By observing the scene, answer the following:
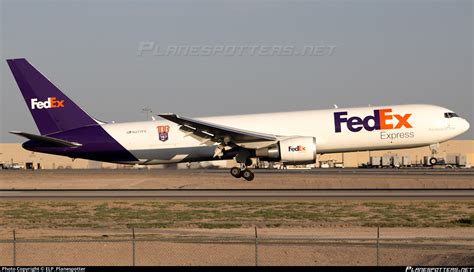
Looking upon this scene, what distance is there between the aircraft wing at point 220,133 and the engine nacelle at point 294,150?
0.89 m

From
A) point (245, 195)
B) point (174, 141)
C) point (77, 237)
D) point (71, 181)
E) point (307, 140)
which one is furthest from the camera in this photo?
point (71, 181)

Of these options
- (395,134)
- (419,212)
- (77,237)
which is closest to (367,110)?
(395,134)

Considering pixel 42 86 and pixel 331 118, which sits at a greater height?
pixel 42 86

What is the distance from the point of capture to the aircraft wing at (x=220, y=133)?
43.3 m

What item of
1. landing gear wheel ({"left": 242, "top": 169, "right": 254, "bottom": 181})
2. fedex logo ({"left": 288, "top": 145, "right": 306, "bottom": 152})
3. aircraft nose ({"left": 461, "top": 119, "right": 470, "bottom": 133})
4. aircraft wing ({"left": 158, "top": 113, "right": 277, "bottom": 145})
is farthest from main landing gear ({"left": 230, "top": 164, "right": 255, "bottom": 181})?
aircraft nose ({"left": 461, "top": 119, "right": 470, "bottom": 133})

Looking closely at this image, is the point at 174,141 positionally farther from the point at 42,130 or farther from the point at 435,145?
the point at 435,145

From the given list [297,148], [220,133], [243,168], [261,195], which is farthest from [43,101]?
[261,195]

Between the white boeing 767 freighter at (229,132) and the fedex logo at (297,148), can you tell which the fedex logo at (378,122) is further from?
the fedex logo at (297,148)

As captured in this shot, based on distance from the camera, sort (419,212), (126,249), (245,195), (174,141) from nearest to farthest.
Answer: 1. (126,249)
2. (419,212)
3. (245,195)
4. (174,141)

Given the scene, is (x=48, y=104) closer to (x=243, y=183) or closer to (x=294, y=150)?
(x=243, y=183)

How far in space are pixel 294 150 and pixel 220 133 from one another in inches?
175

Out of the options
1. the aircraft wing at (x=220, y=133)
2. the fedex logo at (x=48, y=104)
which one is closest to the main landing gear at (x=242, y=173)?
the aircraft wing at (x=220, y=133)

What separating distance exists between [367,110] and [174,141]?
452 inches

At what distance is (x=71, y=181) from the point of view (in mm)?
54656
